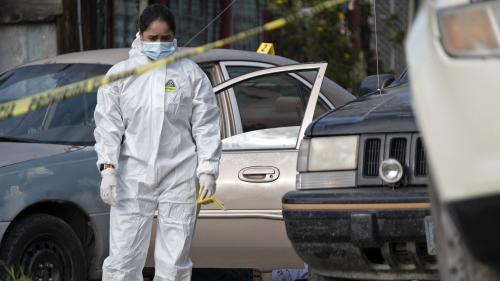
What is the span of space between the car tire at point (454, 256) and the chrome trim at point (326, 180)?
2.29 meters

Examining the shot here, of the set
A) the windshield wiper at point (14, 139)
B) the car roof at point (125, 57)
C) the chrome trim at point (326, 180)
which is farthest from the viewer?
the car roof at point (125, 57)

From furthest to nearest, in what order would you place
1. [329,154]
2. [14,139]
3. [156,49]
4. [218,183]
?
[14,139] → [218,183] → [156,49] → [329,154]

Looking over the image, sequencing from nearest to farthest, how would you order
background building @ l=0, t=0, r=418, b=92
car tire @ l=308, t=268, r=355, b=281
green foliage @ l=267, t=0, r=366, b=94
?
car tire @ l=308, t=268, r=355, b=281 → background building @ l=0, t=0, r=418, b=92 → green foliage @ l=267, t=0, r=366, b=94

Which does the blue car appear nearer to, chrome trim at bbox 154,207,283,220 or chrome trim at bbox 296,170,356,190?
chrome trim at bbox 154,207,283,220

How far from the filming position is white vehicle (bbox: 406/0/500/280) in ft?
12.5

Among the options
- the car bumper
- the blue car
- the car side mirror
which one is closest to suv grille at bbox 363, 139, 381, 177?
the car bumper

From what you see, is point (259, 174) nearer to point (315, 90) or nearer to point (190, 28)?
point (315, 90)

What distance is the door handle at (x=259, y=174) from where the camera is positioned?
8250 mm

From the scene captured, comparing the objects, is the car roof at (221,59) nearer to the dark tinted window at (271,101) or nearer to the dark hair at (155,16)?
the dark tinted window at (271,101)

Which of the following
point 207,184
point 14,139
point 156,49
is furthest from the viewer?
point 14,139

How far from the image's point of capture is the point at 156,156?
7320mm

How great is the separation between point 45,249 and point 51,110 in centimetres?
112

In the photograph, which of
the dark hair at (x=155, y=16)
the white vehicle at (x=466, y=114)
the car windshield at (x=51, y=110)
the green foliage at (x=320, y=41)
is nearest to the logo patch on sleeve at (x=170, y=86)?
the dark hair at (x=155, y=16)

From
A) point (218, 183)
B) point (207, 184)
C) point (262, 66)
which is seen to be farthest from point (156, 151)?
point (262, 66)
